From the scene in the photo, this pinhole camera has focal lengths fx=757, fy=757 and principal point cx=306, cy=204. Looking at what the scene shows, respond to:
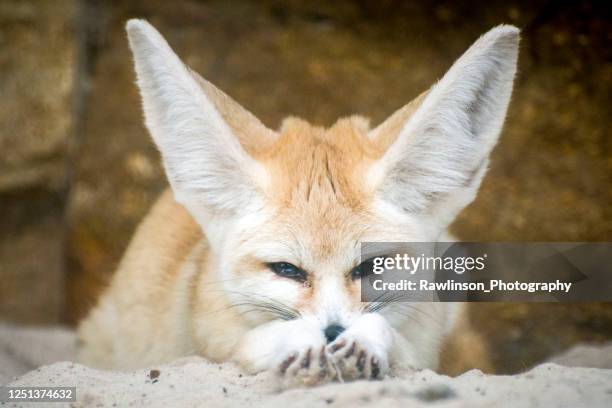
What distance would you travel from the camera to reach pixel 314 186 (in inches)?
135

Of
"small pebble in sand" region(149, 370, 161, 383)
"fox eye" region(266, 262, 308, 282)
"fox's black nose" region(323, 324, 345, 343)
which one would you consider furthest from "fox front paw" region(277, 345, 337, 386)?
"small pebble in sand" region(149, 370, 161, 383)

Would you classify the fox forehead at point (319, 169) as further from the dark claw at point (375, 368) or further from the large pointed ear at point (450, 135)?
the dark claw at point (375, 368)

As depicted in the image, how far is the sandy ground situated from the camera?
8.57 feet

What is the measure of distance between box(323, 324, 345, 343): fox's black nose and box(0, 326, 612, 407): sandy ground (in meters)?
0.24


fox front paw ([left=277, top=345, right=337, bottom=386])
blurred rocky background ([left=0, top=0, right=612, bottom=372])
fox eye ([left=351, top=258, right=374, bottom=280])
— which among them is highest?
blurred rocky background ([left=0, top=0, right=612, bottom=372])

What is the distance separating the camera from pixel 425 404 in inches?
102

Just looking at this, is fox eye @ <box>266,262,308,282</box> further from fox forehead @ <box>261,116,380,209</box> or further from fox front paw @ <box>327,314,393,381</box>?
fox front paw @ <box>327,314,393,381</box>

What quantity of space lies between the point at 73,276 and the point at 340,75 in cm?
313

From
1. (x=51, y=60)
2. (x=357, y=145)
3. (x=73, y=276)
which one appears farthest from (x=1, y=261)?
(x=357, y=145)

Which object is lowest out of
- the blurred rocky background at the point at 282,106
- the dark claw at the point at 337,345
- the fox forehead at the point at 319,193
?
the dark claw at the point at 337,345

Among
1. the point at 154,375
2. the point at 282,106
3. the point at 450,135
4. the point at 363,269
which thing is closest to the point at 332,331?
the point at 363,269

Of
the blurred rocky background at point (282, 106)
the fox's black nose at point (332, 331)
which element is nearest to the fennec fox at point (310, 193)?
the fox's black nose at point (332, 331)

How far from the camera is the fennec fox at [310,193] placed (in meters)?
3.18

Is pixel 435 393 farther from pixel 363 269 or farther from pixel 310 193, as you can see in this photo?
pixel 310 193
